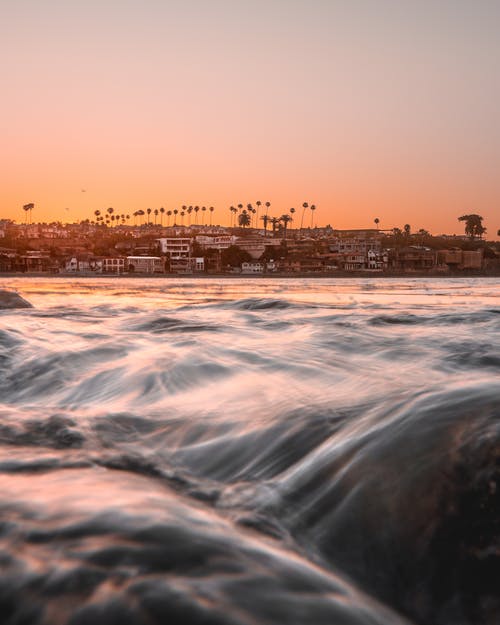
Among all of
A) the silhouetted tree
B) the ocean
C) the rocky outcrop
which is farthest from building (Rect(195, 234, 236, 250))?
the ocean

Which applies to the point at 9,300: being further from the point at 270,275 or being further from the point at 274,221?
the point at 274,221

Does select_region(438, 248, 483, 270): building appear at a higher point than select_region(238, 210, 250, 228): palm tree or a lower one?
lower

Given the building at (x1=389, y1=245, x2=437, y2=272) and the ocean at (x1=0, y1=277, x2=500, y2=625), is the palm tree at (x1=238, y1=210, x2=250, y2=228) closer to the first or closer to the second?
the building at (x1=389, y1=245, x2=437, y2=272)

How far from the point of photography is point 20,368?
15.1ft

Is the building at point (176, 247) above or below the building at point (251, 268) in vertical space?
above

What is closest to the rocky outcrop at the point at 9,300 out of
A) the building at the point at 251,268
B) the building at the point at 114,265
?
the building at the point at 251,268

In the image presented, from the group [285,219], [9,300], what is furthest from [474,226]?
[9,300]

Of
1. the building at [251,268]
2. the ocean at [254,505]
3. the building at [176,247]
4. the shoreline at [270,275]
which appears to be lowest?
the shoreline at [270,275]

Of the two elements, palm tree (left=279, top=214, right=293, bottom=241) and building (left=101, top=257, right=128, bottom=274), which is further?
palm tree (left=279, top=214, right=293, bottom=241)

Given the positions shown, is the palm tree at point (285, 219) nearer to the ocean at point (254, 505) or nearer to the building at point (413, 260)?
the building at point (413, 260)

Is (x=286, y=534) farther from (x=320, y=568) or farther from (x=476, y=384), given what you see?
(x=476, y=384)

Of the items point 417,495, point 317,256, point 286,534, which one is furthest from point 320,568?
point 317,256

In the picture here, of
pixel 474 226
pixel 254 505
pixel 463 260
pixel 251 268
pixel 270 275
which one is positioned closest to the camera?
pixel 254 505

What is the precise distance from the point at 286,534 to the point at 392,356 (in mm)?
3493
